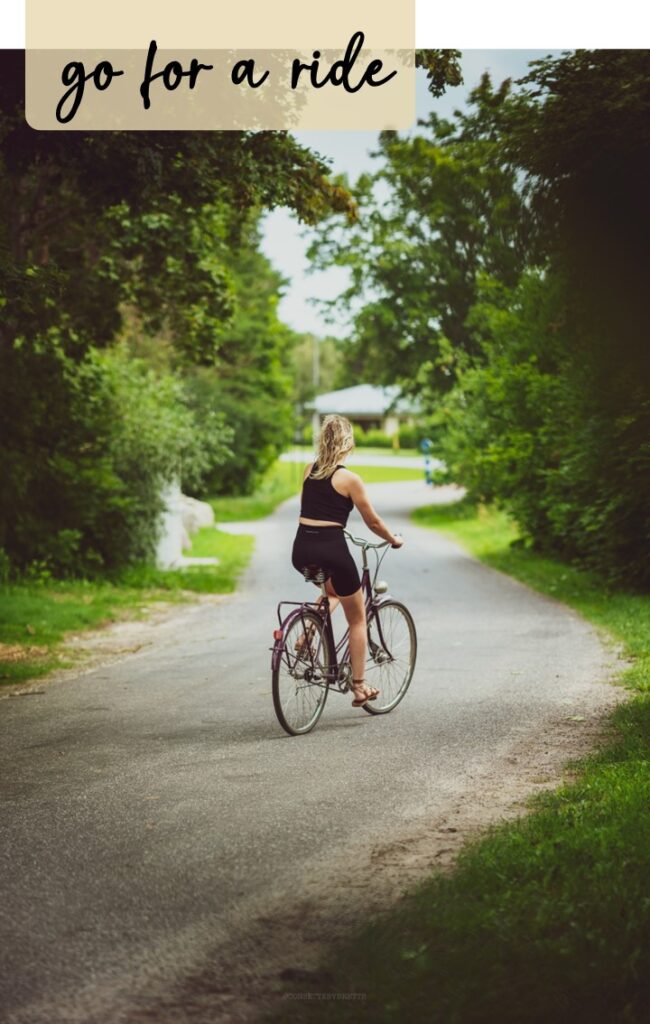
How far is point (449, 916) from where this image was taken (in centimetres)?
457

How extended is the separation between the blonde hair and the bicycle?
20.1 inches

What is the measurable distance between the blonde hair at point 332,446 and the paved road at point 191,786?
1810mm

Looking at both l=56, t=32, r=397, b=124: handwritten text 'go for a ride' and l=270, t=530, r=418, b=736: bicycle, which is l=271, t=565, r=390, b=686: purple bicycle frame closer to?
l=270, t=530, r=418, b=736: bicycle

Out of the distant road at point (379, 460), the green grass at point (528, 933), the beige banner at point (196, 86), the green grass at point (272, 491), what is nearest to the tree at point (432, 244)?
the beige banner at point (196, 86)

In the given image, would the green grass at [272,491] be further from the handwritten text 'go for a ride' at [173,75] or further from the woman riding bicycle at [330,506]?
the woman riding bicycle at [330,506]

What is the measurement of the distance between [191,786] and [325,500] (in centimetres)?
221

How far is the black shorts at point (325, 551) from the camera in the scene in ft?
26.3

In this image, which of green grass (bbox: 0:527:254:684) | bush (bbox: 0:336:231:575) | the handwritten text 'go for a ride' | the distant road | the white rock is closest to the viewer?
the handwritten text 'go for a ride'

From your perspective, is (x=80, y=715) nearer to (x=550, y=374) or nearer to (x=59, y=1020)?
(x=59, y=1020)

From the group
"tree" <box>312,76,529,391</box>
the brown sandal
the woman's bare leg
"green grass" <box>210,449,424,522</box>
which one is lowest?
"green grass" <box>210,449,424,522</box>

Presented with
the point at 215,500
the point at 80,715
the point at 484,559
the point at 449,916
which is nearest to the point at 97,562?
the point at 484,559

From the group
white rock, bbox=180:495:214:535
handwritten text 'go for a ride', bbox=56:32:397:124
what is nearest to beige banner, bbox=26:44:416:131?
handwritten text 'go for a ride', bbox=56:32:397:124

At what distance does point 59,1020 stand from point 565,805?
3.02 meters

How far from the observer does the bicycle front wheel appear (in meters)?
8.88
